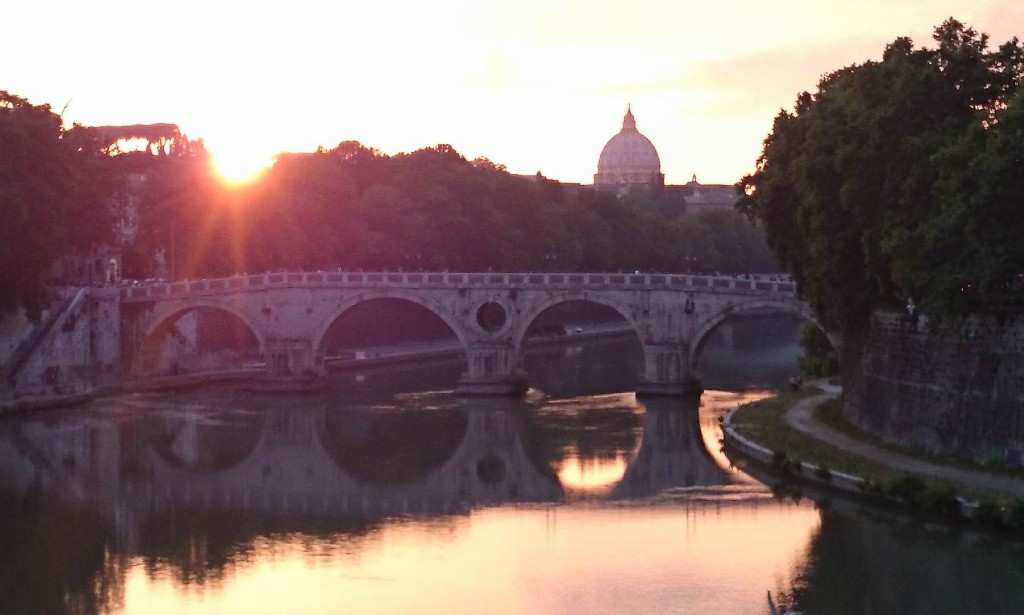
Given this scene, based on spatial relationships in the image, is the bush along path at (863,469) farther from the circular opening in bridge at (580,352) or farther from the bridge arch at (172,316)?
the bridge arch at (172,316)

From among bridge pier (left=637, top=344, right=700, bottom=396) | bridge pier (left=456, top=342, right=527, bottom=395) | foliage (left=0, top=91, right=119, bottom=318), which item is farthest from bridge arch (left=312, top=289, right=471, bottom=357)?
foliage (left=0, top=91, right=119, bottom=318)

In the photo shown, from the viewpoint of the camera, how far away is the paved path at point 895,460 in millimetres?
44562

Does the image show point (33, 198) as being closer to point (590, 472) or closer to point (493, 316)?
point (590, 472)

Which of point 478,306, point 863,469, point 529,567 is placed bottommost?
point 529,567

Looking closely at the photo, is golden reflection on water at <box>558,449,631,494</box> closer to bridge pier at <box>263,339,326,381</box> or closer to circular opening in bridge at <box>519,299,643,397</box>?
circular opening in bridge at <box>519,299,643,397</box>

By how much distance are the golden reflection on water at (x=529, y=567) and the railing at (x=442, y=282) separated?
92.8ft

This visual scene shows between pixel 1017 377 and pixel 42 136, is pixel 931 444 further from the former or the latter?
pixel 42 136

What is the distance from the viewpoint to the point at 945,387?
50.3 m

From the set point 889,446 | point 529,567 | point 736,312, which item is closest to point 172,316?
point 736,312

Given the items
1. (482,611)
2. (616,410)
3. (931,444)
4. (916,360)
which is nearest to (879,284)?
(916,360)

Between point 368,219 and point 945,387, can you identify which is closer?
point 945,387

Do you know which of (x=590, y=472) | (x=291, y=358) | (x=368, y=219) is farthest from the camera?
(x=368, y=219)

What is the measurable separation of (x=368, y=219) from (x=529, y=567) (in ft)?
212

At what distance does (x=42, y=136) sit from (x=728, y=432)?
32.9 metres
